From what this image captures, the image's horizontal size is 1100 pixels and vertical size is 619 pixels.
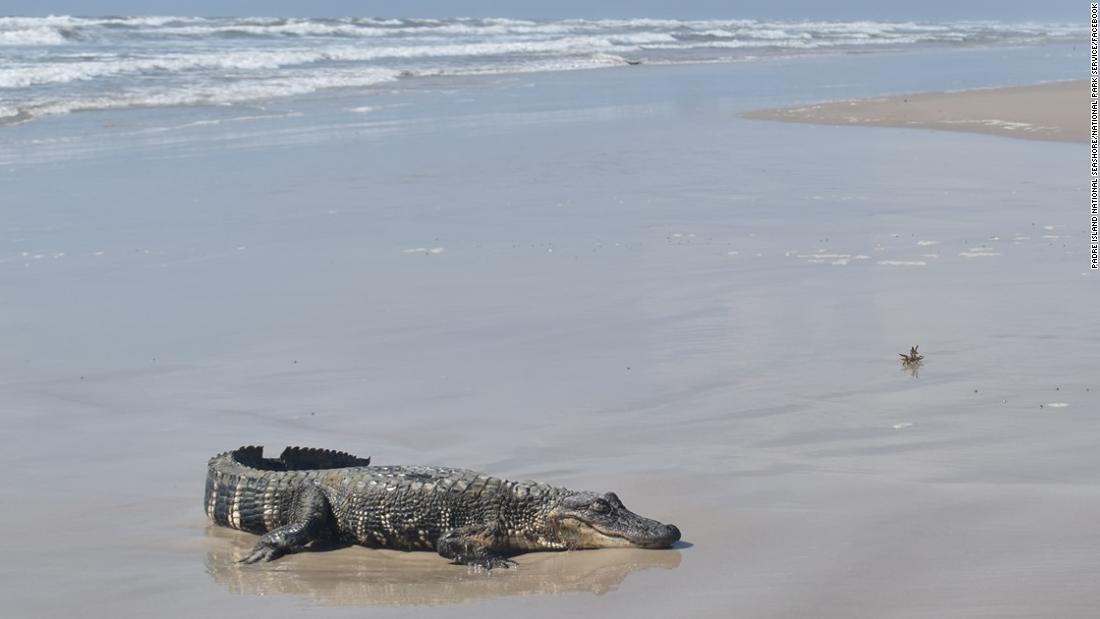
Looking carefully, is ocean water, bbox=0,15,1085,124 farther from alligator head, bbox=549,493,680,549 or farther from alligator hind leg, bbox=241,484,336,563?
alligator head, bbox=549,493,680,549

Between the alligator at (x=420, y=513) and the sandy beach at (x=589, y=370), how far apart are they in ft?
0.23

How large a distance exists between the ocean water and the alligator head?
60.8ft

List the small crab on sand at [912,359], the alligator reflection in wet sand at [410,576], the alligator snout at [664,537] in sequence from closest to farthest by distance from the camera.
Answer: the alligator reflection in wet sand at [410,576]
the alligator snout at [664,537]
the small crab on sand at [912,359]

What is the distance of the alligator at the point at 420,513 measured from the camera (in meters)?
4.51

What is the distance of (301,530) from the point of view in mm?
4648

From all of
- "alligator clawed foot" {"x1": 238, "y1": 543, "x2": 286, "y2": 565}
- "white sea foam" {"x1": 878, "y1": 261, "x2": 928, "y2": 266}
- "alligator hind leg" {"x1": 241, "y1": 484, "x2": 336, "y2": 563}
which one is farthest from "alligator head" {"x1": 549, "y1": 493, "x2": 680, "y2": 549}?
"white sea foam" {"x1": 878, "y1": 261, "x2": 928, "y2": 266}

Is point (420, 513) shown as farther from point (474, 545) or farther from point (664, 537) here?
point (664, 537)

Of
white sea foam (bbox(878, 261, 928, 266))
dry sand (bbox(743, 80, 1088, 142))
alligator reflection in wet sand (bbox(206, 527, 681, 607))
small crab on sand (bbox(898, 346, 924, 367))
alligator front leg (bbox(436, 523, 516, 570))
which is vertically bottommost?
alligator reflection in wet sand (bbox(206, 527, 681, 607))

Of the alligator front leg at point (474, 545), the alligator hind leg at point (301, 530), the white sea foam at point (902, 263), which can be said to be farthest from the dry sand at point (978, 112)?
the alligator hind leg at point (301, 530)

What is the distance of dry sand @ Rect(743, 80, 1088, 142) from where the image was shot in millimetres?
16922

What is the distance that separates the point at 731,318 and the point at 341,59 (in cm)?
A: 3346

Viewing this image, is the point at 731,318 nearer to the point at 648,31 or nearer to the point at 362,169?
the point at 362,169

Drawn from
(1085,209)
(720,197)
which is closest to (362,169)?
(720,197)

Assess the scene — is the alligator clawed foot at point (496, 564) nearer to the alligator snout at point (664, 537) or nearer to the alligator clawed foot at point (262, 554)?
the alligator snout at point (664, 537)
